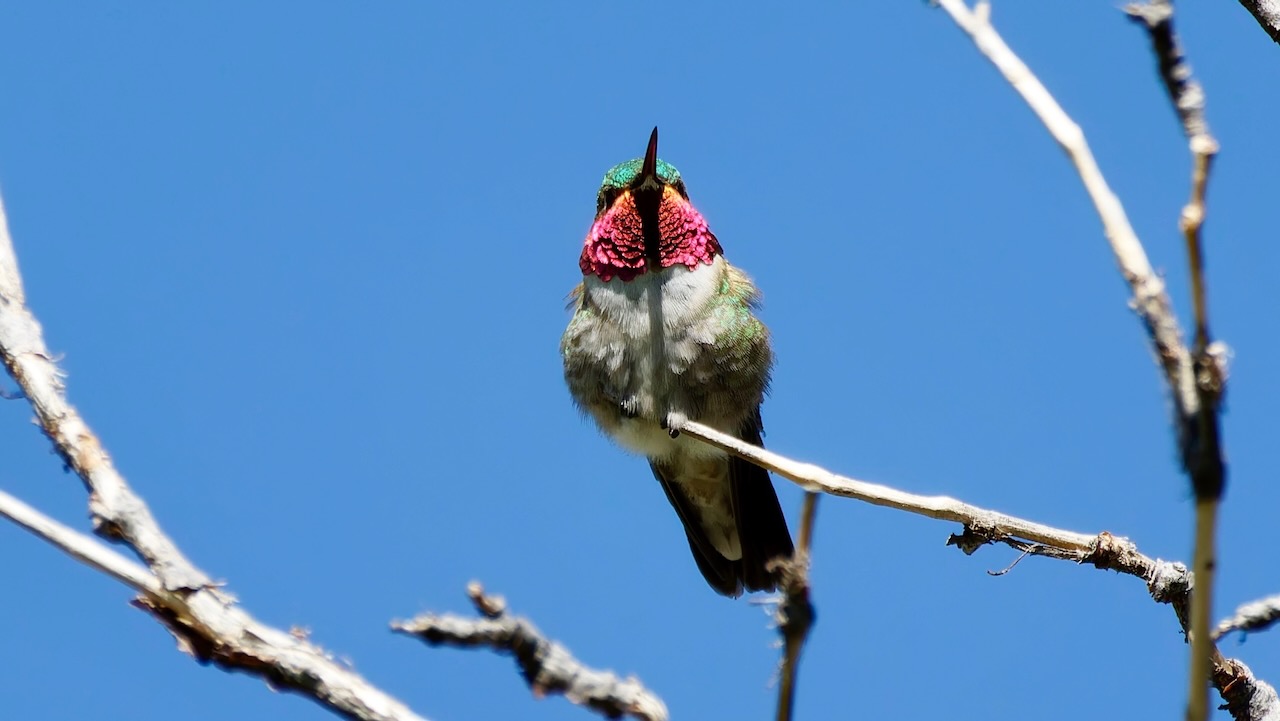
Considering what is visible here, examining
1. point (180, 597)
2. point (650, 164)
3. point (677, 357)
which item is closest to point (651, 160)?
point (650, 164)

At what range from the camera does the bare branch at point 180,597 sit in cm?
183

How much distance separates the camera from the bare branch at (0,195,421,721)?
183cm

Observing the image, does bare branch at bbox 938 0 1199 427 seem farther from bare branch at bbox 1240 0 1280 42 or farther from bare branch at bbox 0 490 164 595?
bare branch at bbox 1240 0 1280 42

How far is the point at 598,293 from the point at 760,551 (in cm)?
162

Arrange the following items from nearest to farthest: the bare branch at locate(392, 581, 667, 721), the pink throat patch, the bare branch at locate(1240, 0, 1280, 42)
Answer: the bare branch at locate(392, 581, 667, 721) → the bare branch at locate(1240, 0, 1280, 42) → the pink throat patch

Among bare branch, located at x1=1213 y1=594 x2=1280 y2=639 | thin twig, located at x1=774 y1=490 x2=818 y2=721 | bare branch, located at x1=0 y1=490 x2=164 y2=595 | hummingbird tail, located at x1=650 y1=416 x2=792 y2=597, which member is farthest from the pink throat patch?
thin twig, located at x1=774 y1=490 x2=818 y2=721

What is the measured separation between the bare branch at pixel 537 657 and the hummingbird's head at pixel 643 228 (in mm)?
4433

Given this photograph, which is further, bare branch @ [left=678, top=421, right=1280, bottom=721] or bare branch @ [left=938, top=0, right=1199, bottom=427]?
bare branch @ [left=678, top=421, right=1280, bottom=721]

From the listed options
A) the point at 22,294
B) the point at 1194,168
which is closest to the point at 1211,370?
the point at 1194,168

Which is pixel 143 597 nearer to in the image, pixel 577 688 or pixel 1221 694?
pixel 577 688

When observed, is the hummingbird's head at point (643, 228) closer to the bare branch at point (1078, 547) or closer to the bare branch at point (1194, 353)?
the bare branch at point (1078, 547)

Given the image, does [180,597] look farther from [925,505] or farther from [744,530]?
[744,530]

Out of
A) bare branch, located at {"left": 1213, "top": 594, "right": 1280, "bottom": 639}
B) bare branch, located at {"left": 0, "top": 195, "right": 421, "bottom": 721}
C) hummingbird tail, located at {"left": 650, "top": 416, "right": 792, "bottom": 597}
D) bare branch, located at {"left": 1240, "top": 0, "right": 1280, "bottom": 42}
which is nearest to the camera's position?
bare branch, located at {"left": 0, "top": 195, "right": 421, "bottom": 721}

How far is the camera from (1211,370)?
4.04ft
